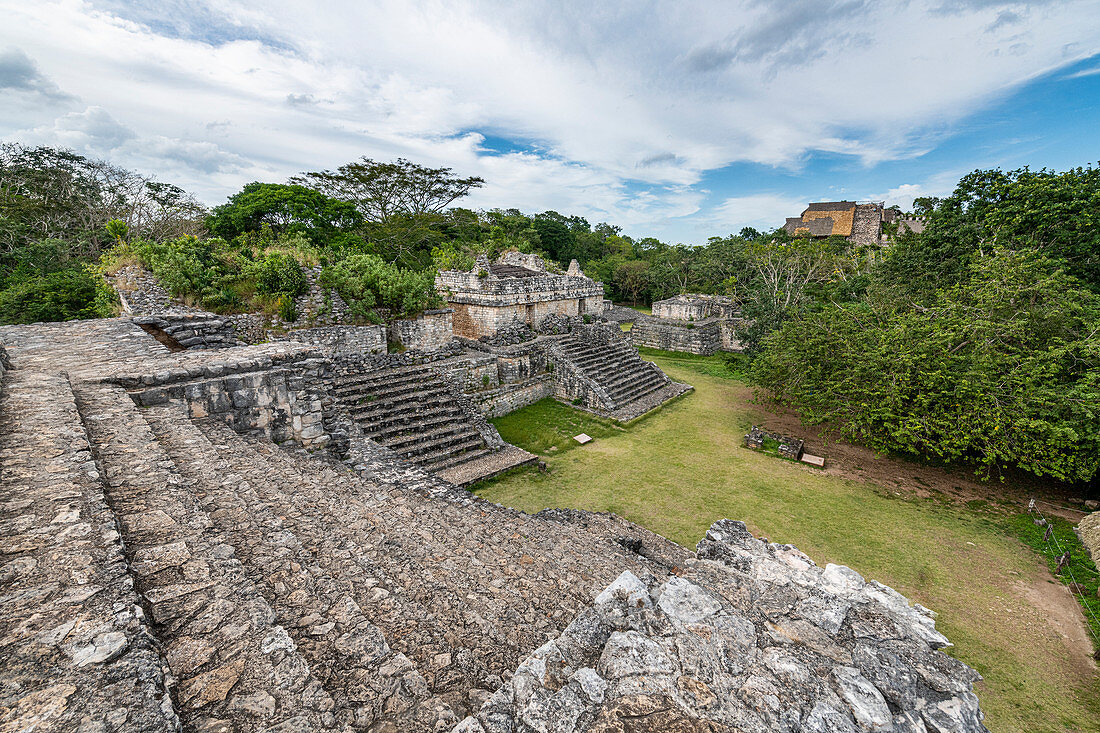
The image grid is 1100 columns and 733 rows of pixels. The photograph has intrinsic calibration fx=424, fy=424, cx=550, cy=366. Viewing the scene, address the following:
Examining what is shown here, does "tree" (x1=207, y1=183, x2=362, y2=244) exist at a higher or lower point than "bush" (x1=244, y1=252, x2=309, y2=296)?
higher

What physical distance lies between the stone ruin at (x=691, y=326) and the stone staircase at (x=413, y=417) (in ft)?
42.8

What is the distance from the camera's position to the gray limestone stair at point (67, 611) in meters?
1.47

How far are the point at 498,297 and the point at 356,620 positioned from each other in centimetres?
1233

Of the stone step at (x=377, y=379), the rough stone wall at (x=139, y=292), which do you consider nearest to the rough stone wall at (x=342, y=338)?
the stone step at (x=377, y=379)

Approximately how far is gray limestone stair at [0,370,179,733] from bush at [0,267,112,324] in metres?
12.8

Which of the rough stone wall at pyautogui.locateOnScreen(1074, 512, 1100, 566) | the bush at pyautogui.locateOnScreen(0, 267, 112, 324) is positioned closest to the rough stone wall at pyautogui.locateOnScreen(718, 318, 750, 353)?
the rough stone wall at pyautogui.locateOnScreen(1074, 512, 1100, 566)

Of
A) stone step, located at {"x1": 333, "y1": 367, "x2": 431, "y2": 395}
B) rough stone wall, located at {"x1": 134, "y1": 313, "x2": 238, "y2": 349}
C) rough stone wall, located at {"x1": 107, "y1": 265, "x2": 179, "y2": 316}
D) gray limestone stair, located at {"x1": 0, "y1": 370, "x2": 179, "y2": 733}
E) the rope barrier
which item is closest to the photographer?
gray limestone stair, located at {"x1": 0, "y1": 370, "x2": 179, "y2": 733}

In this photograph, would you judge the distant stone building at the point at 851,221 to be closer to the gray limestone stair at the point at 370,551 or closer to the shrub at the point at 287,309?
the shrub at the point at 287,309

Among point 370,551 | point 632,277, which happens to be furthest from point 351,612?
point 632,277

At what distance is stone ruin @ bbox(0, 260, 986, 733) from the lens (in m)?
1.78

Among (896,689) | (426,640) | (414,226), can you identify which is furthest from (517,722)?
Answer: (414,226)

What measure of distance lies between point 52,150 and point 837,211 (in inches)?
2097

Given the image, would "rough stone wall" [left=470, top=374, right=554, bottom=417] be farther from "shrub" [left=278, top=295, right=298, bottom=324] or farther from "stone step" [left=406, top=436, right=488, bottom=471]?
"shrub" [left=278, top=295, right=298, bottom=324]

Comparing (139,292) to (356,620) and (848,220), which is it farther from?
(848,220)
